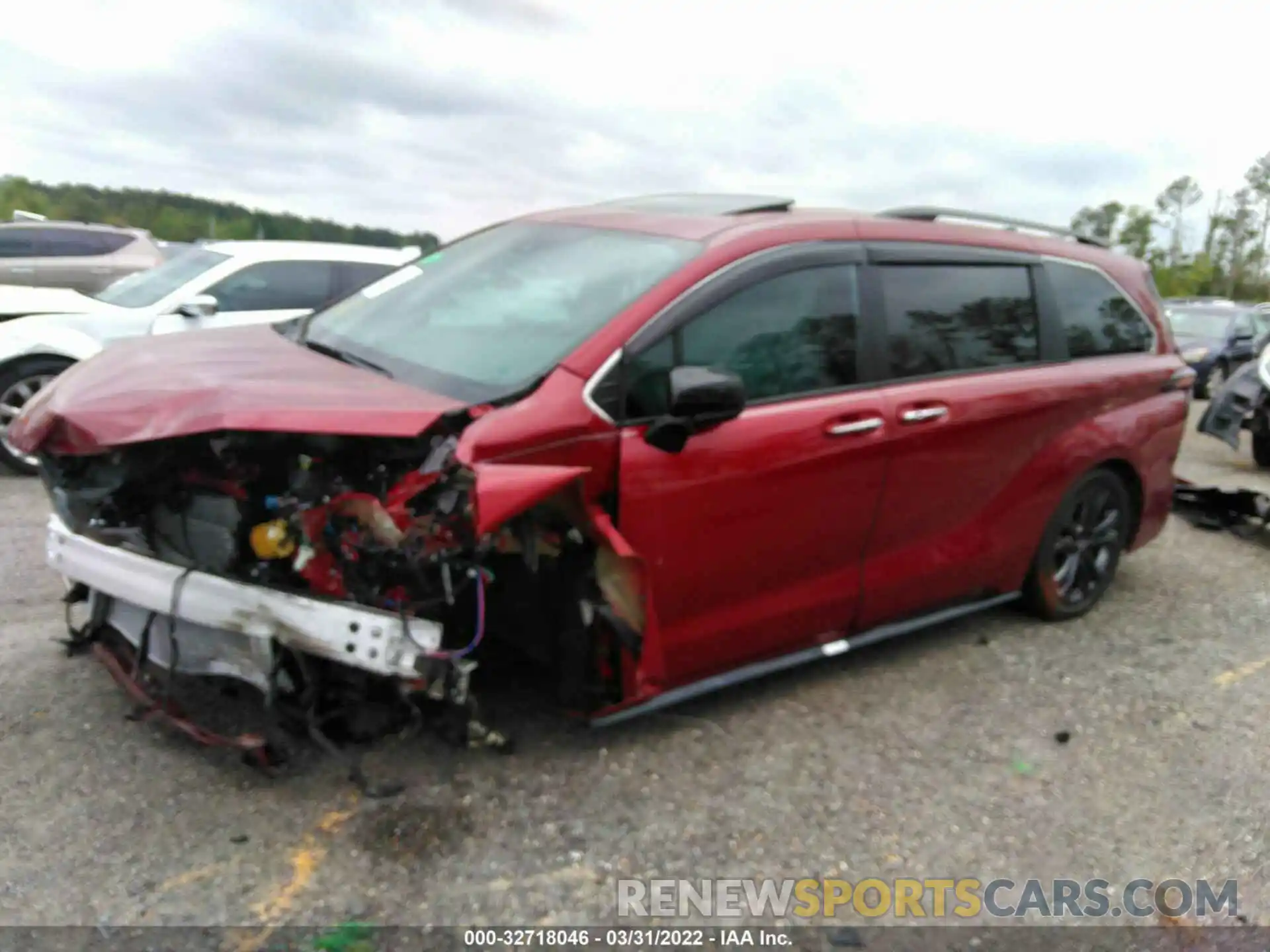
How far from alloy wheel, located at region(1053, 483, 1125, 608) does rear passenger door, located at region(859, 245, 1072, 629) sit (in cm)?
40

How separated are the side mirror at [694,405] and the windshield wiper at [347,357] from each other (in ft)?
3.00

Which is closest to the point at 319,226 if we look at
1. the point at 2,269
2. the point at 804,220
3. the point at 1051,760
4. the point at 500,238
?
the point at 2,269

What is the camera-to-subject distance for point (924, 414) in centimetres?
396

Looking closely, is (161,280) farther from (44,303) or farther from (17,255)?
(17,255)

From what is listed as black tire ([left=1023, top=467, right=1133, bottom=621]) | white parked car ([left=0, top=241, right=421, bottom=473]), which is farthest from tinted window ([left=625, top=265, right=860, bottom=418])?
white parked car ([left=0, top=241, right=421, bottom=473])

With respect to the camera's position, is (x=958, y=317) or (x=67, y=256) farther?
(x=67, y=256)

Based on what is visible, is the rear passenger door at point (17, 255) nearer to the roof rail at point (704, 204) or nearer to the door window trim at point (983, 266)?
the roof rail at point (704, 204)

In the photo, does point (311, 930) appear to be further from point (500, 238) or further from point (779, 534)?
point (500, 238)

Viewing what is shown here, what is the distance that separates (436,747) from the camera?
347cm

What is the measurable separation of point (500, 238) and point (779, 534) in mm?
1676

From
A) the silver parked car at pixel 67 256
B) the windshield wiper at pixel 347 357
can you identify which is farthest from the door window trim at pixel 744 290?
the silver parked car at pixel 67 256

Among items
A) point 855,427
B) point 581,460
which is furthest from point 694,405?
point 855,427

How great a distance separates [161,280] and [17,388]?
193cm

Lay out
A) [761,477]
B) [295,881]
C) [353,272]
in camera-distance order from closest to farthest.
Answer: [295,881] → [761,477] → [353,272]
